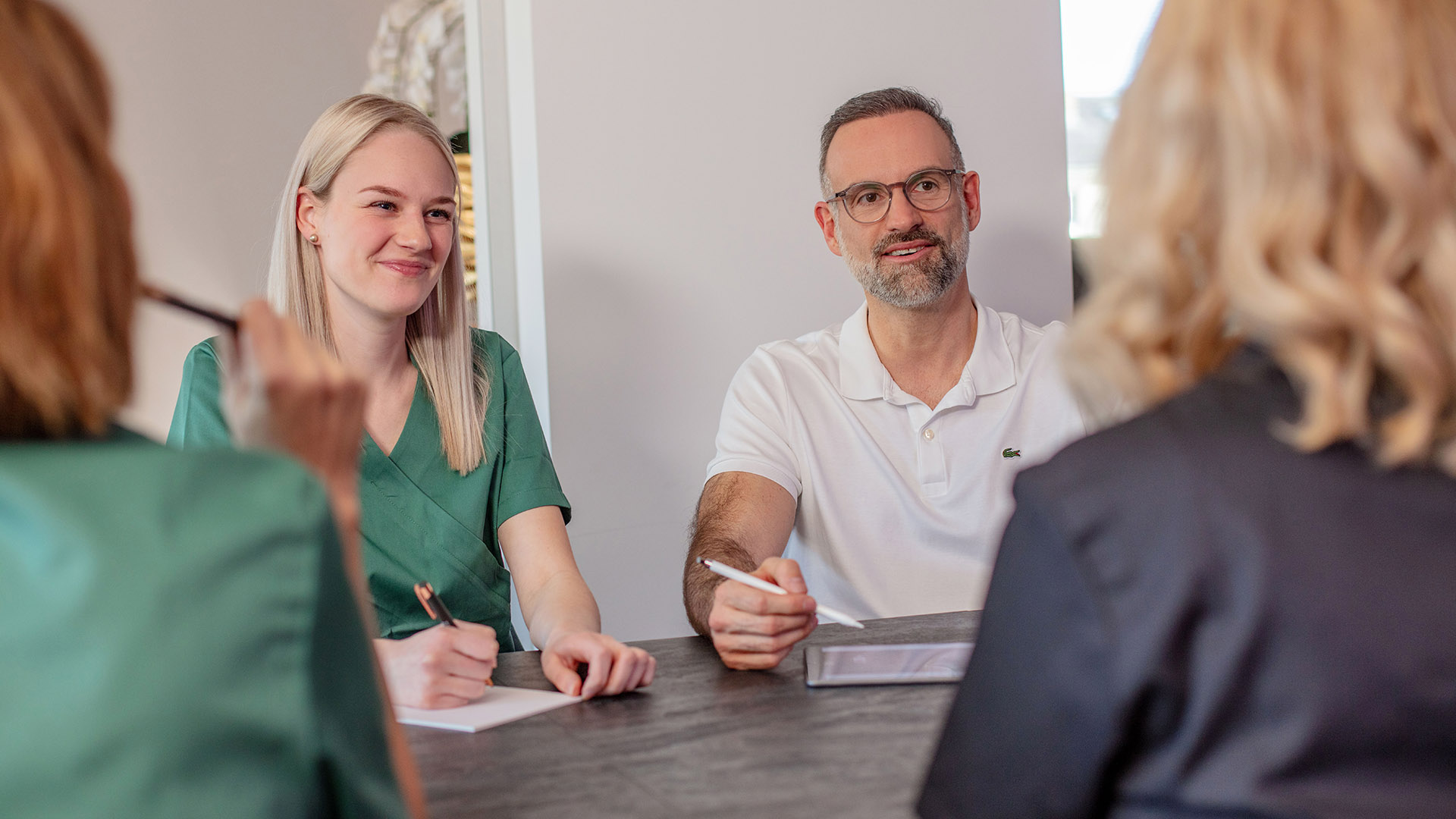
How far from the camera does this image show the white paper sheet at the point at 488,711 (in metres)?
1.20

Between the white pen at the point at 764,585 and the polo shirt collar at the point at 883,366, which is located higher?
the polo shirt collar at the point at 883,366

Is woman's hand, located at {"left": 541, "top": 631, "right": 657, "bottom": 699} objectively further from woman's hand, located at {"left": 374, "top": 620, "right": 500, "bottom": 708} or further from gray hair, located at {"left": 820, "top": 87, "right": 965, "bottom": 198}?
gray hair, located at {"left": 820, "top": 87, "right": 965, "bottom": 198}

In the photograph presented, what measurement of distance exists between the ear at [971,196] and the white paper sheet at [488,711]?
142 centimetres

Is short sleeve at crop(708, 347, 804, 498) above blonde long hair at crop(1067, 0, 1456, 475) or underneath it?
underneath

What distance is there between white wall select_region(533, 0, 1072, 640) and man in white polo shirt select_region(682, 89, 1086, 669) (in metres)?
0.22

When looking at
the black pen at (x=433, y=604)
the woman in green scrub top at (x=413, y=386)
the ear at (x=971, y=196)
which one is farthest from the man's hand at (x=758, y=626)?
the ear at (x=971, y=196)

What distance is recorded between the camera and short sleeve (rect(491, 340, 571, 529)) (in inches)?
77.0

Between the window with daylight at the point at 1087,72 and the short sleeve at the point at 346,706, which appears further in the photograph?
the window with daylight at the point at 1087,72

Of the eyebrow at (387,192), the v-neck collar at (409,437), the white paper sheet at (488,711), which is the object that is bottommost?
the white paper sheet at (488,711)

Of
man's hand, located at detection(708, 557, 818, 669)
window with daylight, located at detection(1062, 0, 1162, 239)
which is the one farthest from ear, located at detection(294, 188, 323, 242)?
window with daylight, located at detection(1062, 0, 1162, 239)

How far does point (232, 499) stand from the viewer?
2.07ft

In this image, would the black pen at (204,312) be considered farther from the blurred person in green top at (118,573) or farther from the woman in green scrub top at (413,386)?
the woman in green scrub top at (413,386)

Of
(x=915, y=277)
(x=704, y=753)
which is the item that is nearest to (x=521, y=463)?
(x=915, y=277)

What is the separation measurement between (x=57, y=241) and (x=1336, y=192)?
0.72 meters
